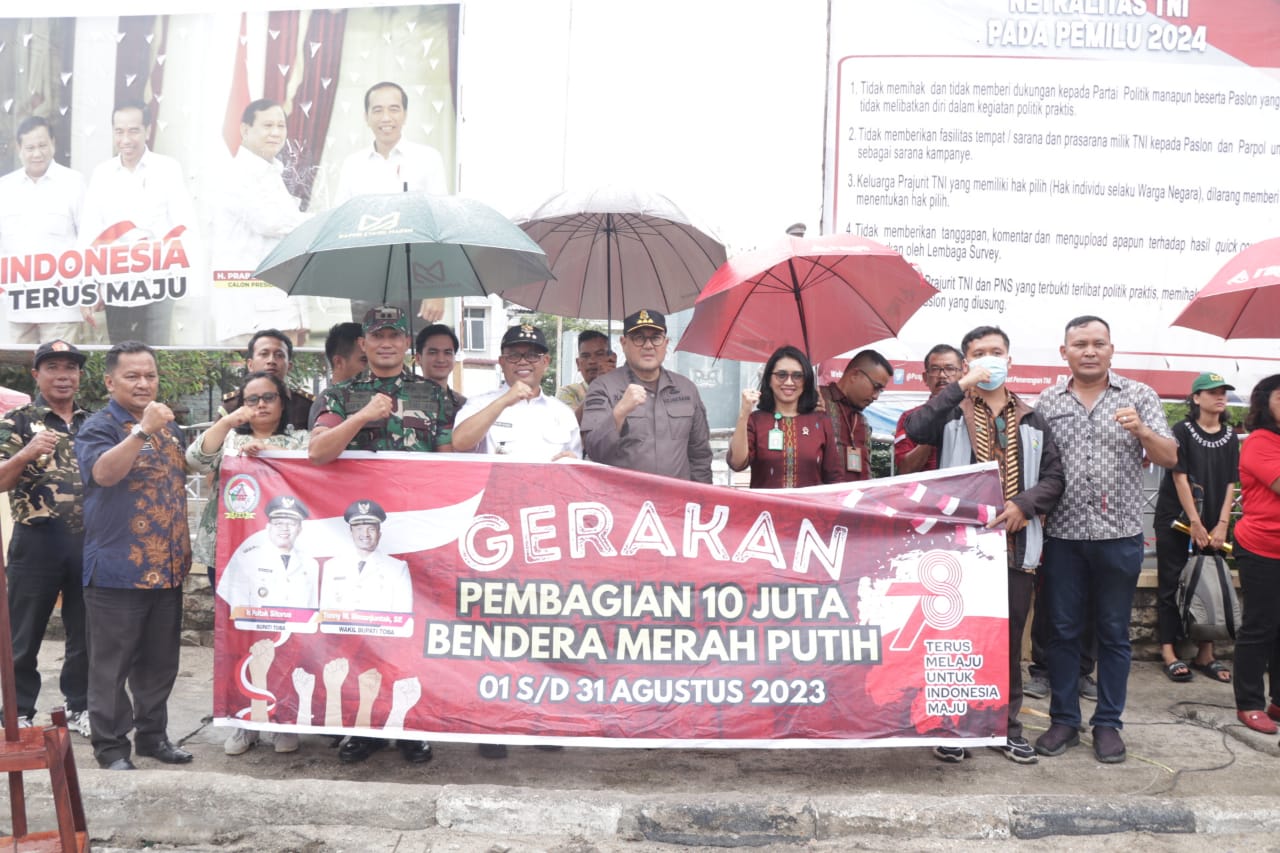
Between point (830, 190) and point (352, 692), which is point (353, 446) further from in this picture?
point (830, 190)

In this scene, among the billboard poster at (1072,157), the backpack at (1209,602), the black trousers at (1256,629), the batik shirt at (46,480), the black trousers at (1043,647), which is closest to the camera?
the batik shirt at (46,480)

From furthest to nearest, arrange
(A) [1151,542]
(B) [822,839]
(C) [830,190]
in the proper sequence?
(A) [1151,542] → (C) [830,190] → (B) [822,839]

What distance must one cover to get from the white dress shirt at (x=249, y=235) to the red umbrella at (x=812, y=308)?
305 cm

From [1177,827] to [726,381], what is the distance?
19990 mm

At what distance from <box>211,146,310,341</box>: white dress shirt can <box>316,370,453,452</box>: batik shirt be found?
2.57 meters

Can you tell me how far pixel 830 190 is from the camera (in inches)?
252

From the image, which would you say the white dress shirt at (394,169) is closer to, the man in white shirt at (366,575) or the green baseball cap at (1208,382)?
the man in white shirt at (366,575)

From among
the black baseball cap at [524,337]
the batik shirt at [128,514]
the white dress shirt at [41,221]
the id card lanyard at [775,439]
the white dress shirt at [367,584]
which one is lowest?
the white dress shirt at [367,584]

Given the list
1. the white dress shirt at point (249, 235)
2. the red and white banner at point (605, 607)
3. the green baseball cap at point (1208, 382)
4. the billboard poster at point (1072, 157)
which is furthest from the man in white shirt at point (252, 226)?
the green baseball cap at point (1208, 382)

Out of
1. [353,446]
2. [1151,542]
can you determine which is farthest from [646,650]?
→ [1151,542]

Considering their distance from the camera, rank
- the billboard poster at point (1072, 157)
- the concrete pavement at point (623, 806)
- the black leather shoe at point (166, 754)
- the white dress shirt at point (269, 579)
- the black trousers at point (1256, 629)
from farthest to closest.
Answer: the billboard poster at point (1072, 157), the black trousers at point (1256, 629), the black leather shoe at point (166, 754), the white dress shirt at point (269, 579), the concrete pavement at point (623, 806)

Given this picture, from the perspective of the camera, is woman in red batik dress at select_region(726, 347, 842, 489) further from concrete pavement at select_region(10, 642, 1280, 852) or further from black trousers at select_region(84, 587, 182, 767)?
black trousers at select_region(84, 587, 182, 767)

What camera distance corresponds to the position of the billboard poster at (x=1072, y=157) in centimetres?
633

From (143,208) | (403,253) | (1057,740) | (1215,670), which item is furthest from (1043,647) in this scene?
(143,208)
